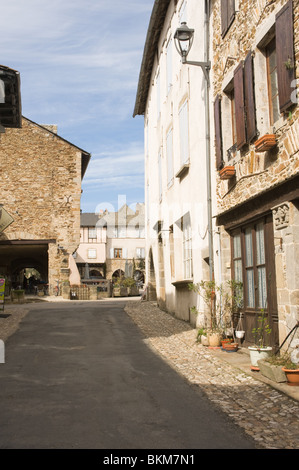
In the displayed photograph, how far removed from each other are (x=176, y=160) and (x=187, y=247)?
2507mm

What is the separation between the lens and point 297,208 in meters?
5.98

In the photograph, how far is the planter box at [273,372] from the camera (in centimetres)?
545

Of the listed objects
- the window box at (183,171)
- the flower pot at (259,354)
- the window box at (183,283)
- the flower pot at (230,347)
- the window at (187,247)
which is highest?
the window box at (183,171)

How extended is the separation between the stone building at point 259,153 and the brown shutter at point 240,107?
0.05 feet

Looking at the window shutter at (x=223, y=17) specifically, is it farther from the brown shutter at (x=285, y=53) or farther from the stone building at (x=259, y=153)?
the brown shutter at (x=285, y=53)

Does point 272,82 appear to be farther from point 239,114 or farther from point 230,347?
point 230,347

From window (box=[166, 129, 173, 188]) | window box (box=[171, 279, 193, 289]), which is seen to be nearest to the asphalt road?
window box (box=[171, 279, 193, 289])

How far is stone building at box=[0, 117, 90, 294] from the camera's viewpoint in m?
23.6

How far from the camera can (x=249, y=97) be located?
23.8 feet

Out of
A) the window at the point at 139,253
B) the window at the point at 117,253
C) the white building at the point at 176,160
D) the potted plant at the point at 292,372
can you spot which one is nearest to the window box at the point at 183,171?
the white building at the point at 176,160

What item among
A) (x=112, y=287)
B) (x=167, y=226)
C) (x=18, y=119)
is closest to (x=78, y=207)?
(x=112, y=287)

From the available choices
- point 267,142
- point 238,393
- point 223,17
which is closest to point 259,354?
point 238,393

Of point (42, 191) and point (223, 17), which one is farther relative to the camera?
point (42, 191)

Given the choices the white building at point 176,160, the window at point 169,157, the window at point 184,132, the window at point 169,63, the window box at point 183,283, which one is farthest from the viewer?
the window at point 169,63
